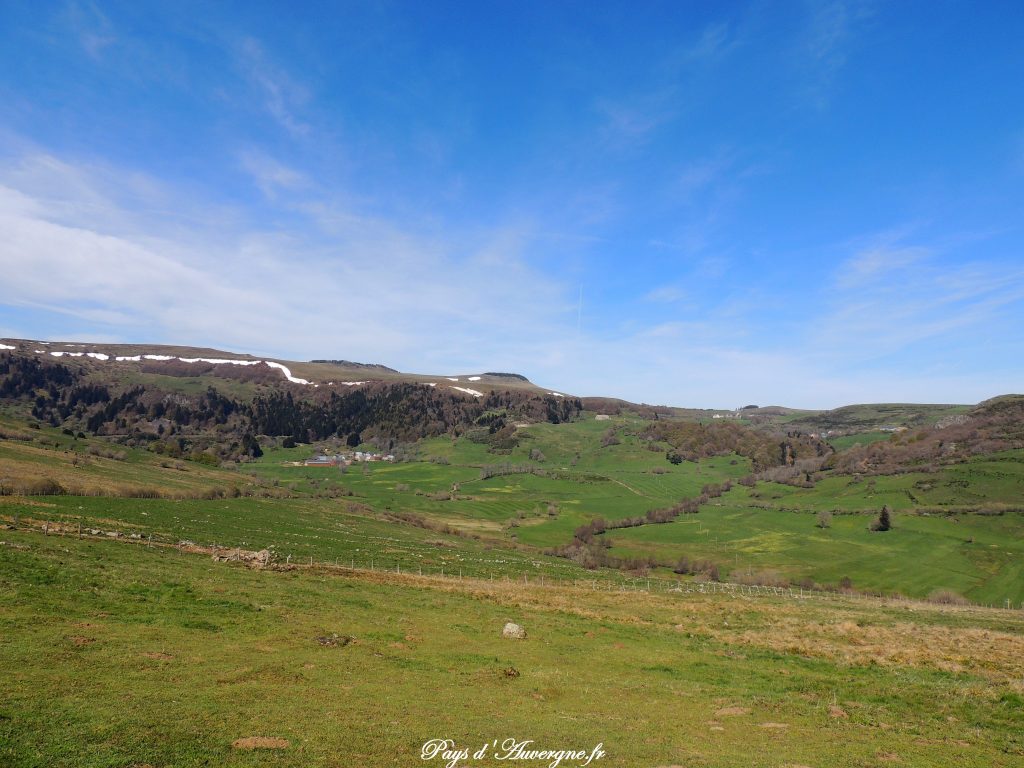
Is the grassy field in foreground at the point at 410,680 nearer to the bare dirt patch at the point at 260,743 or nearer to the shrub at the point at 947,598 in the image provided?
the bare dirt patch at the point at 260,743

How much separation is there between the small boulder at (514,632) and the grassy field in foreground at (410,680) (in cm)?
87

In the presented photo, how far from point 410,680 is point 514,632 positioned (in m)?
11.8

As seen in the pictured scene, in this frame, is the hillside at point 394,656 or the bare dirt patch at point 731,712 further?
the bare dirt patch at point 731,712

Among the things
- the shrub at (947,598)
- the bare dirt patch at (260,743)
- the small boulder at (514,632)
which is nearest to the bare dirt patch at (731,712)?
the small boulder at (514,632)

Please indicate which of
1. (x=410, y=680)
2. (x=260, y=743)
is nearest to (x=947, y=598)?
(x=410, y=680)

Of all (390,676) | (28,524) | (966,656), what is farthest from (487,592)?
(28,524)

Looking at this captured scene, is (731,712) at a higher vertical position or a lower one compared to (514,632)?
higher

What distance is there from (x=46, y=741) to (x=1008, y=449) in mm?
245812

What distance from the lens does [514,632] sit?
32.9 m

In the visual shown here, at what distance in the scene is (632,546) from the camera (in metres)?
123

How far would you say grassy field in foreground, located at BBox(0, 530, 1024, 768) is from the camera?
15078 mm

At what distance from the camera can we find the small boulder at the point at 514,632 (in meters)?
32.7

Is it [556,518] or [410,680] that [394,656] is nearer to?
[410,680]

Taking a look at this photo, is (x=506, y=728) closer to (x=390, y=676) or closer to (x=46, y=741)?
(x=390, y=676)
